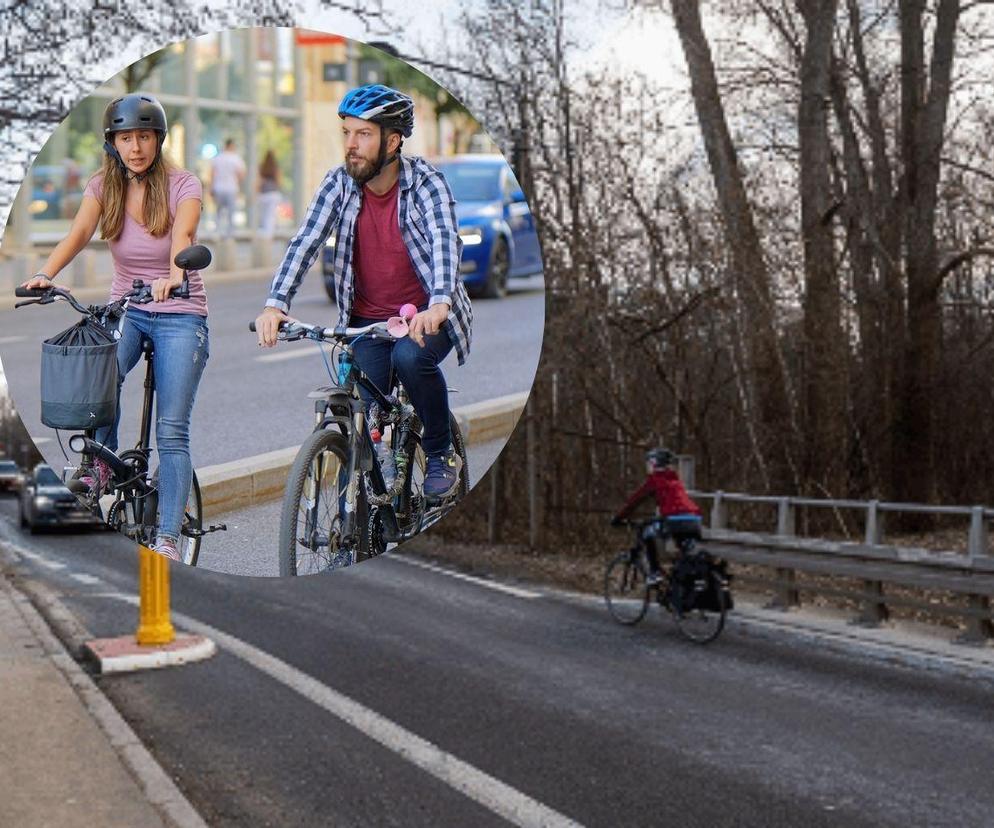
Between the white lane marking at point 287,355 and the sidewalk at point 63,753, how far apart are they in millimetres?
9027

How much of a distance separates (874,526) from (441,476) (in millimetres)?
10958

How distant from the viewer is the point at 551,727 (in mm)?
18078

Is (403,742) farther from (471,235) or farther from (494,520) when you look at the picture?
(471,235)

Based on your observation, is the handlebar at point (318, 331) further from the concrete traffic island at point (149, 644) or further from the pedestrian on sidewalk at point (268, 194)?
the concrete traffic island at point (149, 644)

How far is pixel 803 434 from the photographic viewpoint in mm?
12727

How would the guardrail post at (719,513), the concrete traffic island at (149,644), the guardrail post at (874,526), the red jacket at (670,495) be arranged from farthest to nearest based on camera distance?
the concrete traffic island at (149,644)
the guardrail post at (719,513)
the red jacket at (670,495)
the guardrail post at (874,526)

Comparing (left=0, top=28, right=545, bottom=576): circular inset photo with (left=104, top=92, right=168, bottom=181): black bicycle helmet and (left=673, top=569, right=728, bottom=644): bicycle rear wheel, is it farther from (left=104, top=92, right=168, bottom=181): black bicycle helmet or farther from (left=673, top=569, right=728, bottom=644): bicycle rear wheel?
(left=673, top=569, right=728, bottom=644): bicycle rear wheel

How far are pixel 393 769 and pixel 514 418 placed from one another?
53.8 ft

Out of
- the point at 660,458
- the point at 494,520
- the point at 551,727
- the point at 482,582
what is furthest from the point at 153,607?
the point at 482,582

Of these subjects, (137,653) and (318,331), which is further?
(137,653)

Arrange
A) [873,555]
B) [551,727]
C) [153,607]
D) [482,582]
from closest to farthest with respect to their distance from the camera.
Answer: [873,555] → [153,607] → [551,727] → [482,582]

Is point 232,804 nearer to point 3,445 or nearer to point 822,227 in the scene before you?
point 822,227

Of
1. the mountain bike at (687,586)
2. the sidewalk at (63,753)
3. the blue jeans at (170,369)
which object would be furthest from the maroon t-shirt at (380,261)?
the mountain bike at (687,586)

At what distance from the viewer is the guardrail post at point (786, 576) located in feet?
41.0
